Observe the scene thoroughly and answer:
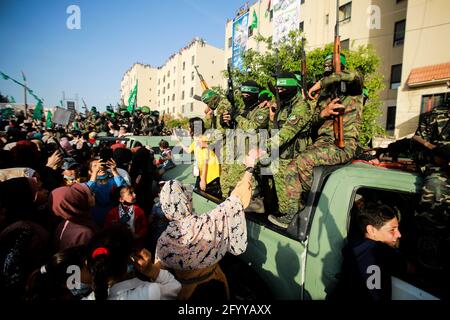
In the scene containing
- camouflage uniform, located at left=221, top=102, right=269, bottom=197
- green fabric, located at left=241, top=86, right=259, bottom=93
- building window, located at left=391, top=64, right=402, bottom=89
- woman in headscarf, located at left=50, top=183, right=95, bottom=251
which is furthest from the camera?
building window, located at left=391, top=64, right=402, bottom=89

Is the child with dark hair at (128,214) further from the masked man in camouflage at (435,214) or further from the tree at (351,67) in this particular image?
the tree at (351,67)

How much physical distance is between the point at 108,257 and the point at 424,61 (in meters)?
18.1

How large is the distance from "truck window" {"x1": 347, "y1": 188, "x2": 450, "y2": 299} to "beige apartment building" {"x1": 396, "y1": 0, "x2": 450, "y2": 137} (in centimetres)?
1431

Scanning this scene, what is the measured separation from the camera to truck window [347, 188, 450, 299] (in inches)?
54.6

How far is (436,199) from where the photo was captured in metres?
1.58

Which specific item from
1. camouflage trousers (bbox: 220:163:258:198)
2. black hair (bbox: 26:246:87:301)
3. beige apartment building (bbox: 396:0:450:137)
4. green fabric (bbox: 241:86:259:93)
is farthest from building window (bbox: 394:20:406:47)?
black hair (bbox: 26:246:87:301)

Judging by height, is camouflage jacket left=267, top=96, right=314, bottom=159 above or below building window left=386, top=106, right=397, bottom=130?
below

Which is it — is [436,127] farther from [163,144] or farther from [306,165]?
[163,144]

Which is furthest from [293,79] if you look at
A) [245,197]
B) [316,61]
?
[316,61]

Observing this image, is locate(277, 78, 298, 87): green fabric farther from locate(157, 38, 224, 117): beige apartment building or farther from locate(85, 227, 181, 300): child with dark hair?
locate(157, 38, 224, 117): beige apartment building

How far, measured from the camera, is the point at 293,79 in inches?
132
